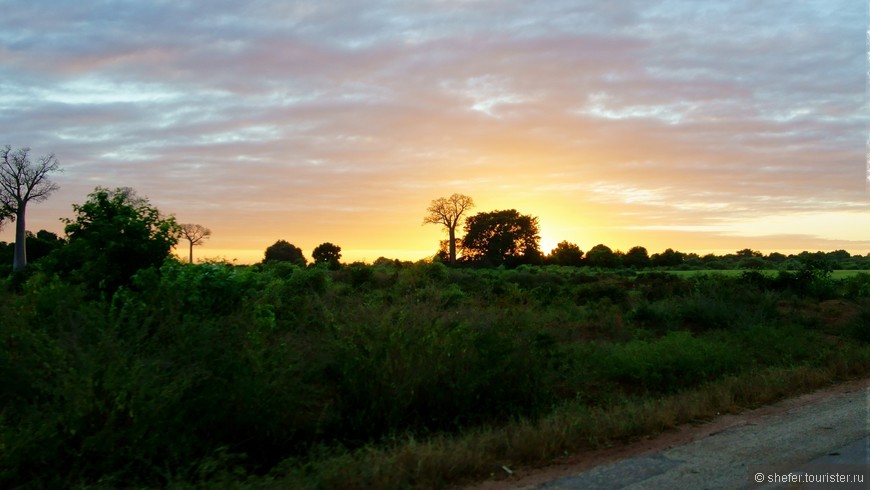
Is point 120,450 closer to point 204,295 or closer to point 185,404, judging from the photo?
point 185,404

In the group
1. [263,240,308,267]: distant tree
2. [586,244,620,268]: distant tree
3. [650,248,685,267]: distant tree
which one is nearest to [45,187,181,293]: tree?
[263,240,308,267]: distant tree

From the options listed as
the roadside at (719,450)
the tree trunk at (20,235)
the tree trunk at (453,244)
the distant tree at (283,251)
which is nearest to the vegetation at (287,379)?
the roadside at (719,450)

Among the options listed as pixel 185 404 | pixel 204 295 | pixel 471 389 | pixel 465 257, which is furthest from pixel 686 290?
pixel 465 257

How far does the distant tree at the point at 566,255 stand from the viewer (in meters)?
59.8

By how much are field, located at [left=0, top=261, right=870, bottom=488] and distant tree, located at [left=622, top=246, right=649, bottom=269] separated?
1717 inches

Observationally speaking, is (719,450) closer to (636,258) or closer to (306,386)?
(306,386)

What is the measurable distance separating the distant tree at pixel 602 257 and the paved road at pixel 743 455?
47368 millimetres

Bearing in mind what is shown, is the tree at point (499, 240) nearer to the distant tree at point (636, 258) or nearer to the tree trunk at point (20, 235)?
the distant tree at point (636, 258)

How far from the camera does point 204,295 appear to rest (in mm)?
10242

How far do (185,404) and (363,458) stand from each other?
6.52ft

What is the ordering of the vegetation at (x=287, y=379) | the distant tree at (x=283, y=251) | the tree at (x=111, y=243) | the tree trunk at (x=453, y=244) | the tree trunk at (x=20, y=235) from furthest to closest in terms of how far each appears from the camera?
1. the tree trunk at (x=453, y=244)
2. the distant tree at (x=283, y=251)
3. the tree trunk at (x=20, y=235)
4. the tree at (x=111, y=243)
5. the vegetation at (x=287, y=379)

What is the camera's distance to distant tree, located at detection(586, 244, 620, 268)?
2205 inches

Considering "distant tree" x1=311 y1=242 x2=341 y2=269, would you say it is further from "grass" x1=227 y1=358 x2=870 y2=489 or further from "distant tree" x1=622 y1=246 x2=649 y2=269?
"grass" x1=227 y1=358 x2=870 y2=489

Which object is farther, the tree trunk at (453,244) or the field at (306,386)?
the tree trunk at (453,244)
